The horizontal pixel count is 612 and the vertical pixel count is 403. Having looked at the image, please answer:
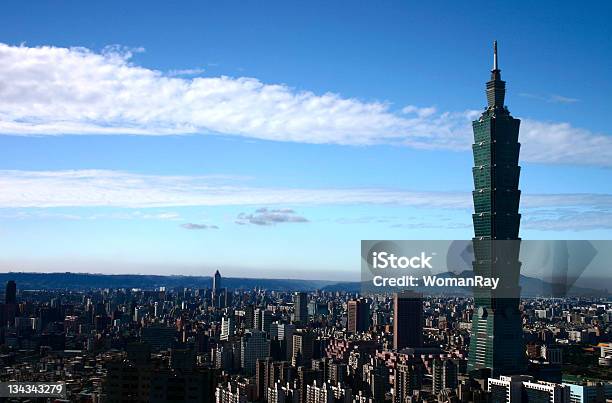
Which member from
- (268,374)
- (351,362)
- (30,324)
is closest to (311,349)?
(351,362)

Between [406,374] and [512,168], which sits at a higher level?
[512,168]

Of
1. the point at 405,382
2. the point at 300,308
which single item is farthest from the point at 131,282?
the point at 405,382

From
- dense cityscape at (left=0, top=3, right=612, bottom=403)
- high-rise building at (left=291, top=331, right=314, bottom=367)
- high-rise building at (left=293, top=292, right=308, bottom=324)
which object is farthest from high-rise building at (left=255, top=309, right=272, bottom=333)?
high-rise building at (left=291, top=331, right=314, bottom=367)

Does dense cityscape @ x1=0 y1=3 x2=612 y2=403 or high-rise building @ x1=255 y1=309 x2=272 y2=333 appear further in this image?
high-rise building @ x1=255 y1=309 x2=272 y2=333

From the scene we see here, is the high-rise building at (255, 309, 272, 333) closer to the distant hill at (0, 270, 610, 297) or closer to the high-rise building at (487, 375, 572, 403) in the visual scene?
the high-rise building at (487, 375, 572, 403)

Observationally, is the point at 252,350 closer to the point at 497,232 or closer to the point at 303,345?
the point at 303,345

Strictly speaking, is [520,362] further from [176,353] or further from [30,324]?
[30,324]
